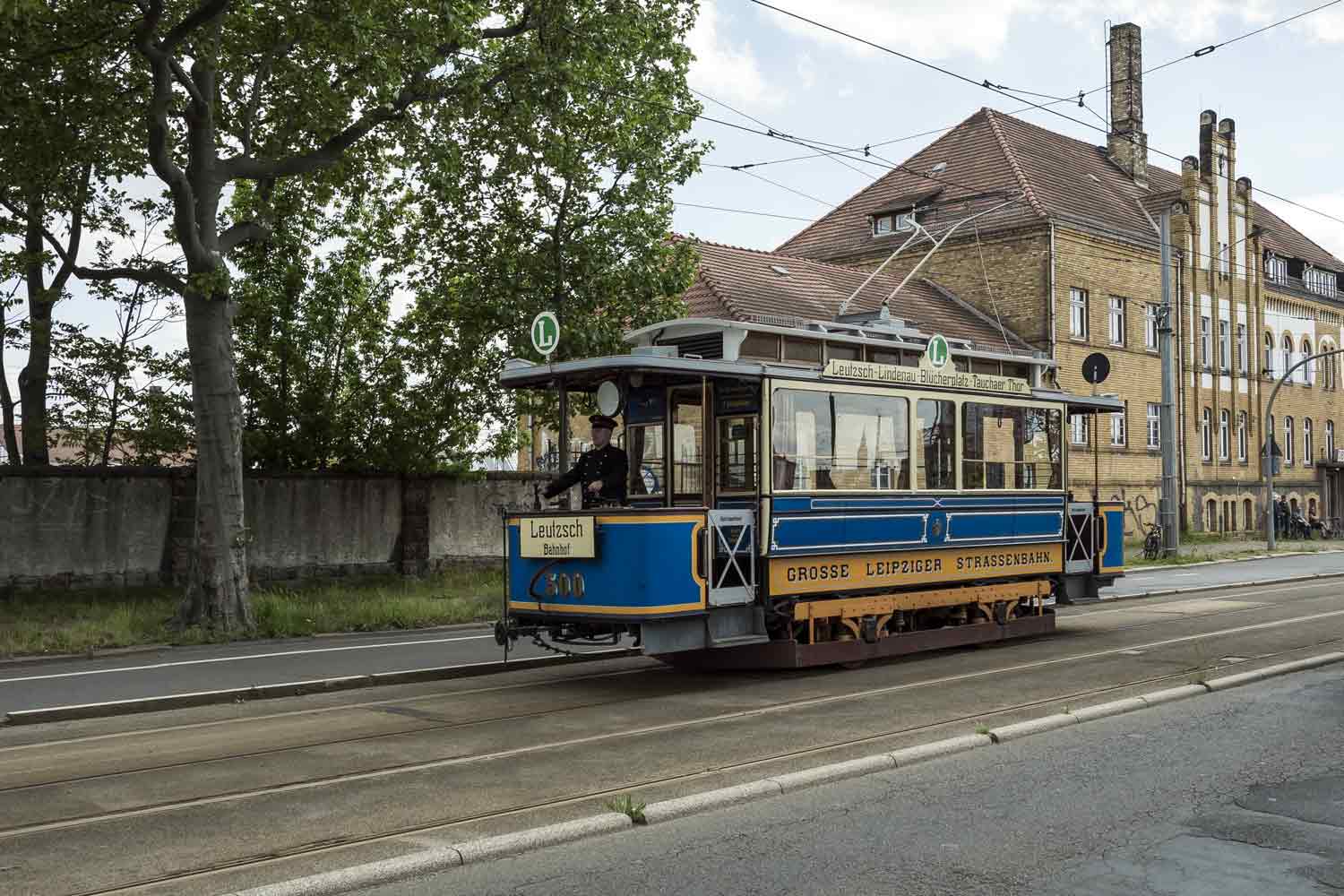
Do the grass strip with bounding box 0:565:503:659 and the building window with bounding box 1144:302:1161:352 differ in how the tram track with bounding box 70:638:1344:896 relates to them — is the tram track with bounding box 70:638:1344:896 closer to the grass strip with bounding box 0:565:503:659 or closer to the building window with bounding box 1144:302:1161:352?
the grass strip with bounding box 0:565:503:659

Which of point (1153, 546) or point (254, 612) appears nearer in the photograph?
point (254, 612)

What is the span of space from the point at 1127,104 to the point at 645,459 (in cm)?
4104

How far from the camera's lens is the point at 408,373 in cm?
2247

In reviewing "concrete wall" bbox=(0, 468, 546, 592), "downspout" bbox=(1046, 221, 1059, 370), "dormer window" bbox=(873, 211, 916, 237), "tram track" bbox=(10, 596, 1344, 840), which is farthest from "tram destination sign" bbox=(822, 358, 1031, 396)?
"dormer window" bbox=(873, 211, 916, 237)

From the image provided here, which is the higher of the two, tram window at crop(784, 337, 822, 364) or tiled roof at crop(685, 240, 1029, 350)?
tiled roof at crop(685, 240, 1029, 350)

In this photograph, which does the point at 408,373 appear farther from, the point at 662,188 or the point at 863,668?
the point at 863,668

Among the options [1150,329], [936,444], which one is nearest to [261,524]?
[936,444]

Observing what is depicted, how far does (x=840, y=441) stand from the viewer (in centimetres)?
1277

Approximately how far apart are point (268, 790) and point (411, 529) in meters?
15.7

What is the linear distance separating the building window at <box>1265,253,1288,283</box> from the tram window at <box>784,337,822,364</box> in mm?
46392

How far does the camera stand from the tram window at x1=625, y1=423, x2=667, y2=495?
12.5 m

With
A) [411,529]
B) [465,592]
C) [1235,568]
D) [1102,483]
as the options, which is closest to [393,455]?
[411,529]

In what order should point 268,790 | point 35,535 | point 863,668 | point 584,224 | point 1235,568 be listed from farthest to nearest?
point 1235,568, point 584,224, point 35,535, point 863,668, point 268,790

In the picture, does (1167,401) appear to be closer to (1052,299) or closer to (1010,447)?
(1052,299)
